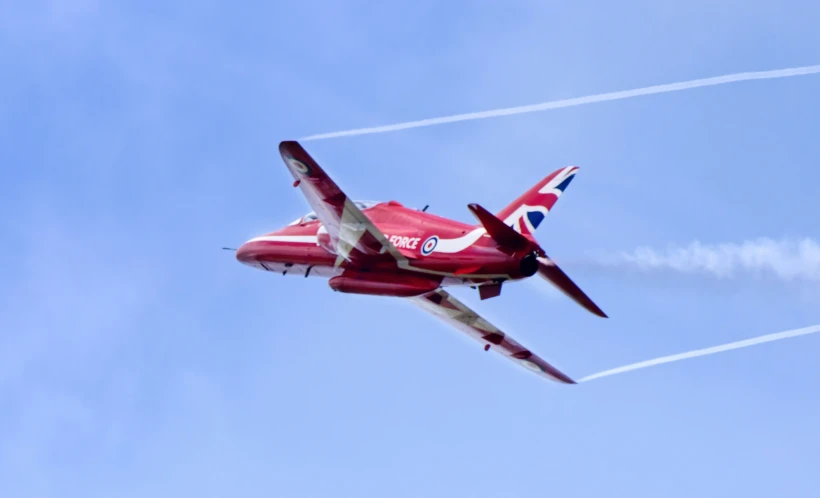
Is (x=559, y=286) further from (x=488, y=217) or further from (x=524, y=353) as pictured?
(x=524, y=353)

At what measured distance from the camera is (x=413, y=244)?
45.2 metres

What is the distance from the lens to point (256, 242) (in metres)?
52.9

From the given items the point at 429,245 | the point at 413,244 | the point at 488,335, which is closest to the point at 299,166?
the point at 413,244

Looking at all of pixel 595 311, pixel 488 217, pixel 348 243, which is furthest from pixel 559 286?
pixel 348 243

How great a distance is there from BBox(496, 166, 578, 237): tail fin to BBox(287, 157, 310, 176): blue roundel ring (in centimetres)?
733

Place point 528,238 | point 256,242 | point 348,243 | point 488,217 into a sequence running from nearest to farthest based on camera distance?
point 488,217
point 528,238
point 348,243
point 256,242

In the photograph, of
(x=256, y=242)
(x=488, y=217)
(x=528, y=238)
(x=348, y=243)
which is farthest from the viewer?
(x=256, y=242)

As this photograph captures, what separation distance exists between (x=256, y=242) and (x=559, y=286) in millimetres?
15265

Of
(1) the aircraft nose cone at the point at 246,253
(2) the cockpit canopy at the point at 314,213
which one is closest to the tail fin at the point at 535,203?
(2) the cockpit canopy at the point at 314,213

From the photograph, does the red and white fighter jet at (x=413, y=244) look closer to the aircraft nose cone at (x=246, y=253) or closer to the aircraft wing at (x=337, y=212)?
the aircraft wing at (x=337, y=212)

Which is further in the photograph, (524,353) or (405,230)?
(524,353)

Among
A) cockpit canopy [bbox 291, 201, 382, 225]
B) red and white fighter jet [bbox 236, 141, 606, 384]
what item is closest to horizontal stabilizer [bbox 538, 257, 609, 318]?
red and white fighter jet [bbox 236, 141, 606, 384]

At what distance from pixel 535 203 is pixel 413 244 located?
472cm

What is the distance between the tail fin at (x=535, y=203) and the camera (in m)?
44.3
